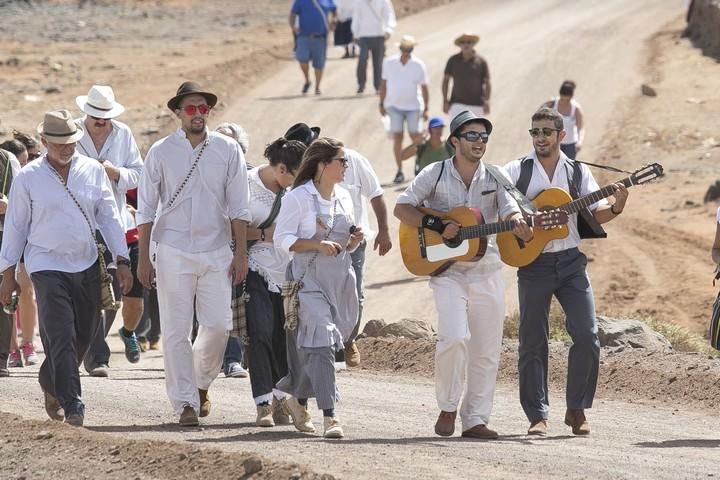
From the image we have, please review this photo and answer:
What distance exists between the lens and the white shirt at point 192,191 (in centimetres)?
Answer: 1063

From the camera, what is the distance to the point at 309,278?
408 inches

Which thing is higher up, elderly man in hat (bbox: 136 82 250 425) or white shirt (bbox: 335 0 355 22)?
white shirt (bbox: 335 0 355 22)

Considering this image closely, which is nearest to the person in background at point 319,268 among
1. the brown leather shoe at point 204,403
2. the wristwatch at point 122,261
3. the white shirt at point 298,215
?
the white shirt at point 298,215

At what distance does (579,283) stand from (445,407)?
118 centimetres

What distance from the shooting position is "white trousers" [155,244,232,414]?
1066cm

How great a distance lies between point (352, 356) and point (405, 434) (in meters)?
3.74

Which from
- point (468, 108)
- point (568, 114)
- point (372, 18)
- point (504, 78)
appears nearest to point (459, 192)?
point (568, 114)

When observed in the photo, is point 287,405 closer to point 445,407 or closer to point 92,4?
point 445,407

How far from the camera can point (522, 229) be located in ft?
34.4

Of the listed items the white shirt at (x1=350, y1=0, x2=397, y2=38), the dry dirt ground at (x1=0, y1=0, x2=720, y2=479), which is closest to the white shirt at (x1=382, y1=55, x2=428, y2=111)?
the dry dirt ground at (x1=0, y1=0, x2=720, y2=479)

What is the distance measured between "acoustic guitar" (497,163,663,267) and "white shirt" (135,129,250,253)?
5.45 feet

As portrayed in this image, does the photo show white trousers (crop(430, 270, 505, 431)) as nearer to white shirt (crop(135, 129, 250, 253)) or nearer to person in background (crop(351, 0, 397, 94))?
white shirt (crop(135, 129, 250, 253))

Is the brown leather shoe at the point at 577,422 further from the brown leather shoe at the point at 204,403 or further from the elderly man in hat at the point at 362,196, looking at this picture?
the brown leather shoe at the point at 204,403

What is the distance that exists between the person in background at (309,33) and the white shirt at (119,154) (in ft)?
46.2
